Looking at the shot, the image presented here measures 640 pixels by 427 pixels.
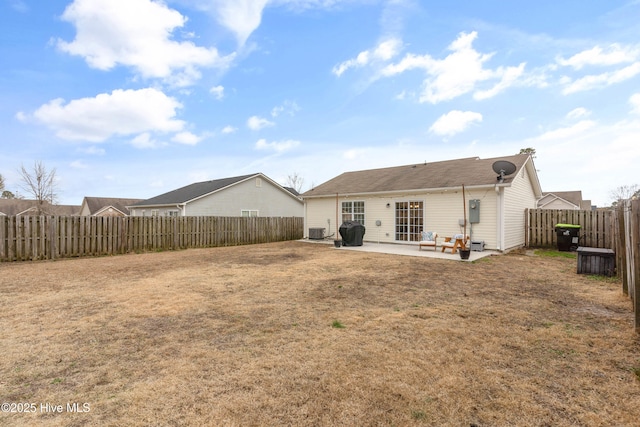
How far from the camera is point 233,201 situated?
21.3 m

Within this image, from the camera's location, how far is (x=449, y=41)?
1222 cm

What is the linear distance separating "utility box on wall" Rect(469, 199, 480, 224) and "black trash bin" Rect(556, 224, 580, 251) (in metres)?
3.20

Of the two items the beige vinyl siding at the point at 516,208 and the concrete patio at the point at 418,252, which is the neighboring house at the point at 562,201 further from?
the concrete patio at the point at 418,252

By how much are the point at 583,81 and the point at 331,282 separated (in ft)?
46.4

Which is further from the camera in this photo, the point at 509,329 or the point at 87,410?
the point at 509,329

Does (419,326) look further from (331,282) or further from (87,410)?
(87,410)

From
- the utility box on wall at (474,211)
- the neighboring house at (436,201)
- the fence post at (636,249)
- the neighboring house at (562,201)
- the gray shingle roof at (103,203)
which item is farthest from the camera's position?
the gray shingle roof at (103,203)

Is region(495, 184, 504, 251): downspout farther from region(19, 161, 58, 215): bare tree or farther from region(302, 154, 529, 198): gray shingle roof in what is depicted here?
region(19, 161, 58, 215): bare tree

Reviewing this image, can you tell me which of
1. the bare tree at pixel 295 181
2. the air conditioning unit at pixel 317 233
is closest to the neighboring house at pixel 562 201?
the air conditioning unit at pixel 317 233

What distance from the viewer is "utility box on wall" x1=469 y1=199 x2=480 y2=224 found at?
11711 millimetres

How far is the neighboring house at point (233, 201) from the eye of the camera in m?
19.7

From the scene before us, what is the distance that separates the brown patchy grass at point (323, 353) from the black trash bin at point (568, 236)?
5.78 m

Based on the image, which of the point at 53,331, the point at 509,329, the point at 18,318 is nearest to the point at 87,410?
the point at 53,331

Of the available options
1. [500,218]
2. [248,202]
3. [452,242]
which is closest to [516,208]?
[500,218]
